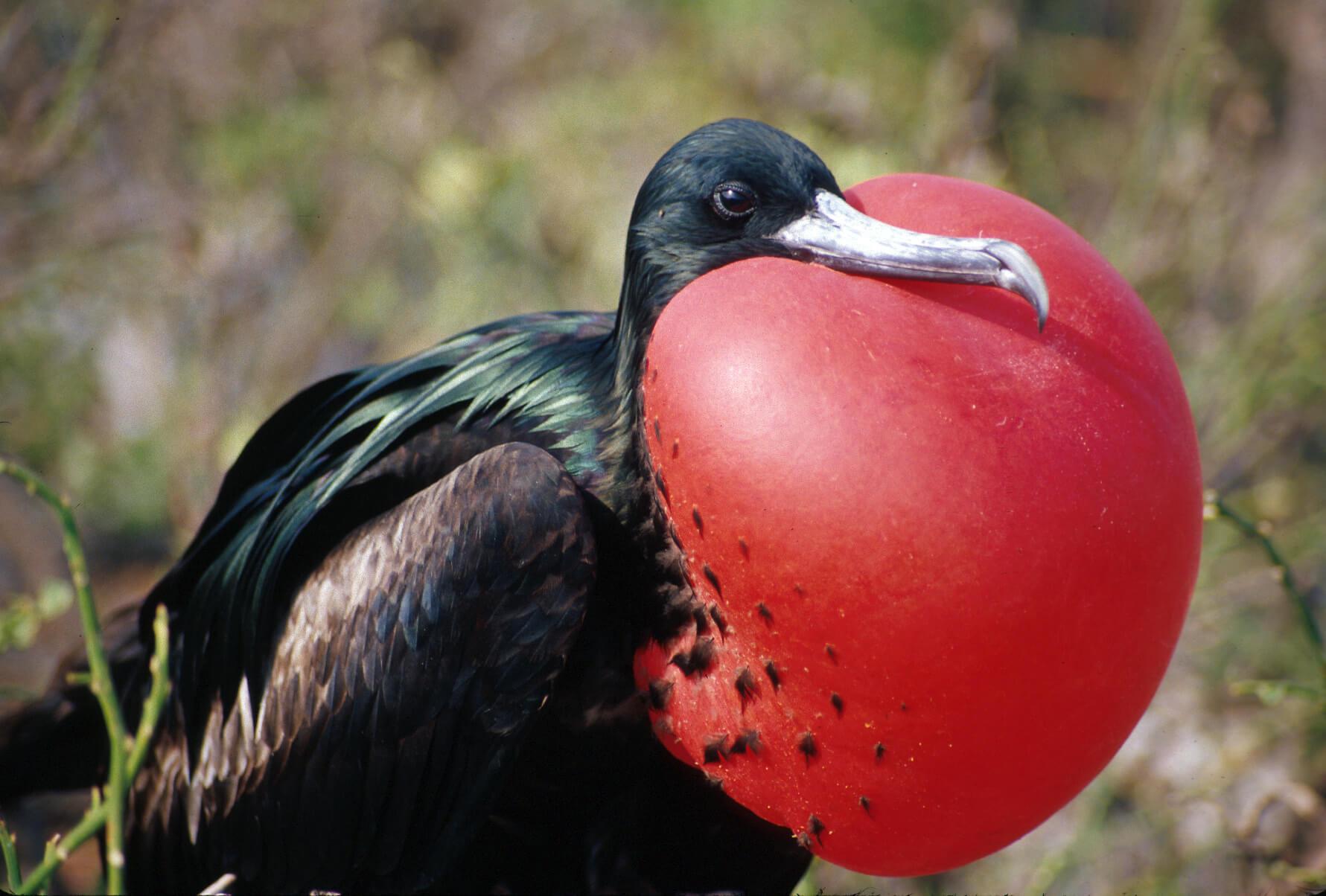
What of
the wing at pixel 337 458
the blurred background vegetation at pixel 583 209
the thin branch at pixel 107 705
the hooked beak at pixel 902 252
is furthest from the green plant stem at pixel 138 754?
the blurred background vegetation at pixel 583 209

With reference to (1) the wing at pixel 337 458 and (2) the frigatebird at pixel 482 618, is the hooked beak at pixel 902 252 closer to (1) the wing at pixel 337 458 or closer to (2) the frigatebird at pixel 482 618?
(2) the frigatebird at pixel 482 618

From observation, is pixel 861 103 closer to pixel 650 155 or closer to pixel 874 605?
pixel 650 155

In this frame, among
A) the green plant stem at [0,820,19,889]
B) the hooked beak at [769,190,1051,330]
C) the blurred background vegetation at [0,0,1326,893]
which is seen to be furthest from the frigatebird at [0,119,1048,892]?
the blurred background vegetation at [0,0,1326,893]

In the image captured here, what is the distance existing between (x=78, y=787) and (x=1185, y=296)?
3.40 meters

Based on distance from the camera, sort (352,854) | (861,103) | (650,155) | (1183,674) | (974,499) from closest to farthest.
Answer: (974,499), (352,854), (1183,674), (861,103), (650,155)

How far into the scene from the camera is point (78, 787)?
2.54 m

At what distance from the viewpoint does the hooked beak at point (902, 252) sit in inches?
61.3

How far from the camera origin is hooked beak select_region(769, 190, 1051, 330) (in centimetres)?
156

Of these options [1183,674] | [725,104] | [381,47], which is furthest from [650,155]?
[1183,674]

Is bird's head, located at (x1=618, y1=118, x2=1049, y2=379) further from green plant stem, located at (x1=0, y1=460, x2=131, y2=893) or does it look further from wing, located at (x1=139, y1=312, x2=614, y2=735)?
green plant stem, located at (x1=0, y1=460, x2=131, y2=893)

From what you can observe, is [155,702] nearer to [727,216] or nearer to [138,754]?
[138,754]

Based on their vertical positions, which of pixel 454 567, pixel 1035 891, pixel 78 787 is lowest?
pixel 1035 891

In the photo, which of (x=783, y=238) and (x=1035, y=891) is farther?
(x=1035, y=891)

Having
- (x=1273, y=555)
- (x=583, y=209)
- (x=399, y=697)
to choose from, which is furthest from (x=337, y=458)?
(x=583, y=209)
